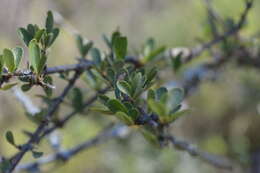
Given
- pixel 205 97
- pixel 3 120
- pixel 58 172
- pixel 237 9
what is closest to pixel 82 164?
pixel 58 172

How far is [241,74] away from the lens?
1902 millimetres

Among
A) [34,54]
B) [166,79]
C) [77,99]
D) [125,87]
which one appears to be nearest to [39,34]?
[34,54]

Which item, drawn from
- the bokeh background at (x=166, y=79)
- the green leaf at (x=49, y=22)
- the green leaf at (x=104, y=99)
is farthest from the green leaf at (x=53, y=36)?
the bokeh background at (x=166, y=79)

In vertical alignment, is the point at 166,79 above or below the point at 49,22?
below

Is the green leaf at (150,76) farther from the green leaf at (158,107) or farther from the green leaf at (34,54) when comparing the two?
the green leaf at (34,54)

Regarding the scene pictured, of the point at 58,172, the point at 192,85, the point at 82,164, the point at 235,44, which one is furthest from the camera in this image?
the point at 82,164

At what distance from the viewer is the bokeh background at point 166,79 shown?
72.7 inches

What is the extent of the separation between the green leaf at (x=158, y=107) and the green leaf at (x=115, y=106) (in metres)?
0.05

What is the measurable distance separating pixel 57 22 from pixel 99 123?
1.56 meters

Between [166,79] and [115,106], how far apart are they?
131 centimetres

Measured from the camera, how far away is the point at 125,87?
54cm

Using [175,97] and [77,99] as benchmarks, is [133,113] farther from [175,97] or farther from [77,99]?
[77,99]

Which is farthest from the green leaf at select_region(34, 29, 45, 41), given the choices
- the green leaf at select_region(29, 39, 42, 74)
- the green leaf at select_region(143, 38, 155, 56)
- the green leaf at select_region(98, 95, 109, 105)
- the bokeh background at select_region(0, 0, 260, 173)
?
the bokeh background at select_region(0, 0, 260, 173)

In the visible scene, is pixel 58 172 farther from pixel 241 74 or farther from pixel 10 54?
pixel 10 54
